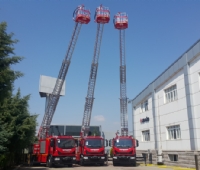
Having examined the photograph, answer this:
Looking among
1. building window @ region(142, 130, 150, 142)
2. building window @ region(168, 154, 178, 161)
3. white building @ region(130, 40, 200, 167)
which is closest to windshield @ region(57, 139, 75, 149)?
white building @ region(130, 40, 200, 167)

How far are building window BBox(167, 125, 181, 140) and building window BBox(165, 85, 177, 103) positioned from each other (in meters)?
2.44

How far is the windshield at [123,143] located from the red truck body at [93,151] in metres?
1.30

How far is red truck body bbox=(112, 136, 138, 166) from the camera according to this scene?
885 inches

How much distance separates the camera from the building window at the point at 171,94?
72.3ft

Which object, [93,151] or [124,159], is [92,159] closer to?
[93,151]

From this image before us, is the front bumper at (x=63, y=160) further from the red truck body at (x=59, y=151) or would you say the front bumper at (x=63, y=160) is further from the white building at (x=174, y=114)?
the white building at (x=174, y=114)

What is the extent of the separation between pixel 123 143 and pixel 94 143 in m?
2.66

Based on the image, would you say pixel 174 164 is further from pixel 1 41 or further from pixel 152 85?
pixel 1 41

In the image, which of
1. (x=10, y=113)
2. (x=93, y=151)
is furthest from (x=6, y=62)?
(x=93, y=151)

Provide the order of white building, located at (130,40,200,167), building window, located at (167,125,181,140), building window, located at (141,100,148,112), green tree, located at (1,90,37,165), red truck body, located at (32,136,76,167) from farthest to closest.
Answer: building window, located at (141,100,148,112) < red truck body, located at (32,136,76,167) < building window, located at (167,125,181,140) < white building, located at (130,40,200,167) < green tree, located at (1,90,37,165)

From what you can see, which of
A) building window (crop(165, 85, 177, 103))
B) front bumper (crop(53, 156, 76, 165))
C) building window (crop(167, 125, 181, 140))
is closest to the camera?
building window (crop(167, 125, 181, 140))

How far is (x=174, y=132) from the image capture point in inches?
858

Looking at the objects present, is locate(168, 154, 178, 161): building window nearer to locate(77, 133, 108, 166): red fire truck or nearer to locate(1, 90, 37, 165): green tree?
locate(77, 133, 108, 166): red fire truck

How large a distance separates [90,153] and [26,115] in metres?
6.71
